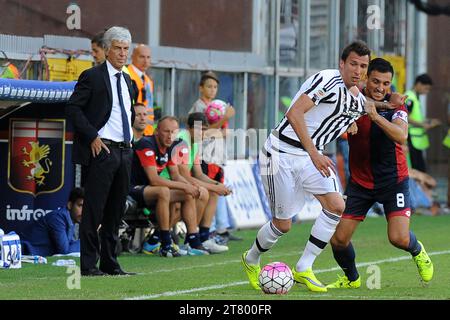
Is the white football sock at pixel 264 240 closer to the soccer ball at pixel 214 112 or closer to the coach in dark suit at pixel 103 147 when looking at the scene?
the coach in dark suit at pixel 103 147

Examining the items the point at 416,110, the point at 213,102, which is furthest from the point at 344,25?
the point at 213,102

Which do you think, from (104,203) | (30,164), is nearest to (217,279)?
(104,203)

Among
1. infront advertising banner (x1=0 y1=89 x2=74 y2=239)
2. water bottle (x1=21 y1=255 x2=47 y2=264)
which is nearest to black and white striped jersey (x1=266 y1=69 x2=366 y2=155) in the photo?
water bottle (x1=21 y1=255 x2=47 y2=264)

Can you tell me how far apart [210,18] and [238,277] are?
8.56m

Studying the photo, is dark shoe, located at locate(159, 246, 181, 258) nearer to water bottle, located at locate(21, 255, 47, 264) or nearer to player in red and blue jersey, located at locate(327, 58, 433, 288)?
water bottle, located at locate(21, 255, 47, 264)

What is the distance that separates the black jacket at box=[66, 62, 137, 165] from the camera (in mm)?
11547

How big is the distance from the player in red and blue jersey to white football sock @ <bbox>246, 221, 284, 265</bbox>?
22.5 inches

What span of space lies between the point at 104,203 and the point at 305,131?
228cm

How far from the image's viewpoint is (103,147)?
37.8ft

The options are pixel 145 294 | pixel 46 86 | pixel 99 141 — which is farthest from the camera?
pixel 46 86

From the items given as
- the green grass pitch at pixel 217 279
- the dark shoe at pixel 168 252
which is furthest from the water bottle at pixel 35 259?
the dark shoe at pixel 168 252

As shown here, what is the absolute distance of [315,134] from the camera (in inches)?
419

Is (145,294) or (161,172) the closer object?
(145,294)

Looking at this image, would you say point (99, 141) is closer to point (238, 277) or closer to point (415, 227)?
point (238, 277)
